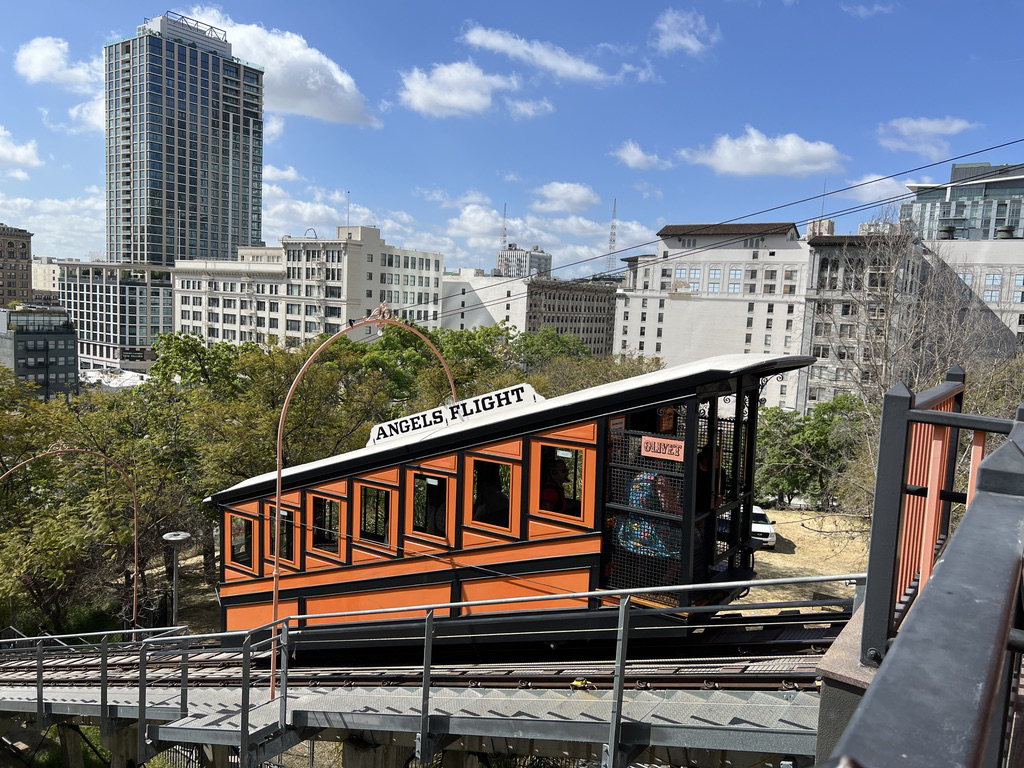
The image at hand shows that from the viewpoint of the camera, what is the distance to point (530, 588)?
10273 millimetres

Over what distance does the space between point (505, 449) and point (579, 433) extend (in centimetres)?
122

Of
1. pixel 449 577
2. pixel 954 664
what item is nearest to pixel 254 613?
pixel 449 577

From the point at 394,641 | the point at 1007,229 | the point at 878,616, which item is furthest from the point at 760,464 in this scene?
the point at 1007,229

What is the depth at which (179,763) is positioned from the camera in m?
14.9

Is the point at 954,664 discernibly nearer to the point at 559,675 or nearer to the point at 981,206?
the point at 559,675

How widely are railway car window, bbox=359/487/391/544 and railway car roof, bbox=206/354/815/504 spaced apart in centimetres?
44

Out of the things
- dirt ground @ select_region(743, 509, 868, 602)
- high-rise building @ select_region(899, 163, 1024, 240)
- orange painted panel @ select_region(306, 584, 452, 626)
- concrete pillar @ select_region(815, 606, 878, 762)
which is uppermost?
high-rise building @ select_region(899, 163, 1024, 240)

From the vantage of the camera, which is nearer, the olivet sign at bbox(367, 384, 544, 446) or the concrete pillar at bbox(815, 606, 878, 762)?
the concrete pillar at bbox(815, 606, 878, 762)

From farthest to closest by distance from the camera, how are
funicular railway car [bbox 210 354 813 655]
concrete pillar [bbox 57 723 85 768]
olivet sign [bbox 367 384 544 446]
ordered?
1. concrete pillar [bbox 57 723 85 768]
2. olivet sign [bbox 367 384 544 446]
3. funicular railway car [bbox 210 354 813 655]

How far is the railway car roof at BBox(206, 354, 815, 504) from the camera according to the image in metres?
9.14

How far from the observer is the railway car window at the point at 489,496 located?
35.2ft

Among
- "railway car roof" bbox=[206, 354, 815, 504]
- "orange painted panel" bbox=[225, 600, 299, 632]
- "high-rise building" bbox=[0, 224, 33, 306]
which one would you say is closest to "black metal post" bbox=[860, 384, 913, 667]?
"railway car roof" bbox=[206, 354, 815, 504]

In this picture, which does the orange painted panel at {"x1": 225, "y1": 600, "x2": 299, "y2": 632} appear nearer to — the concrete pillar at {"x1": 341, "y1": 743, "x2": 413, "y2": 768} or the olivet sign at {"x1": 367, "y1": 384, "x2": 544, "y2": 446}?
the olivet sign at {"x1": 367, "y1": 384, "x2": 544, "y2": 446}

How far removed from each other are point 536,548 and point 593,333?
466ft
